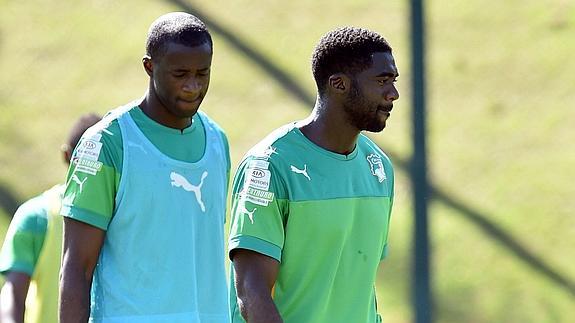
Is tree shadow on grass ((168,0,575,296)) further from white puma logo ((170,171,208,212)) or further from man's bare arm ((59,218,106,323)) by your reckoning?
man's bare arm ((59,218,106,323))

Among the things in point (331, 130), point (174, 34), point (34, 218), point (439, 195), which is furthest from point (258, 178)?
point (439, 195)

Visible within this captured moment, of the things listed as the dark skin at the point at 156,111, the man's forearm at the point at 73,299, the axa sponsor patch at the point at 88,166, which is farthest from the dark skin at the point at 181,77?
the man's forearm at the point at 73,299

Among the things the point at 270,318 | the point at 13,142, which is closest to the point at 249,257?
the point at 270,318

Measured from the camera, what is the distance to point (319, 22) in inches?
377

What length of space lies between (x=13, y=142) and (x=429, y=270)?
3.09m

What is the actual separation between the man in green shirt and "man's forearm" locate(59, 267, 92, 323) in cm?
55

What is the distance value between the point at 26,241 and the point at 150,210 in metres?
1.35

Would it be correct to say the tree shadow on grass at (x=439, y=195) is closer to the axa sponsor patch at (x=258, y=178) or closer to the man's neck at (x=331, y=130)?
the man's neck at (x=331, y=130)

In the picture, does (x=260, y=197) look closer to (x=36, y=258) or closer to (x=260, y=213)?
(x=260, y=213)

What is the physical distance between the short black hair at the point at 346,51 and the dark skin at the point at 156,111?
0.48m

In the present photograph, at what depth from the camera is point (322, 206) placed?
4707mm

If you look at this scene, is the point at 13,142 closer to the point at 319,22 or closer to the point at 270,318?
the point at 319,22

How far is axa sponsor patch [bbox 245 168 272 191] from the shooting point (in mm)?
4634

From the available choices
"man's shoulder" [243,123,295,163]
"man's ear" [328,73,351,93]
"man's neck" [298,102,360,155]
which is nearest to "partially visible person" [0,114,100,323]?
"man's shoulder" [243,123,295,163]
